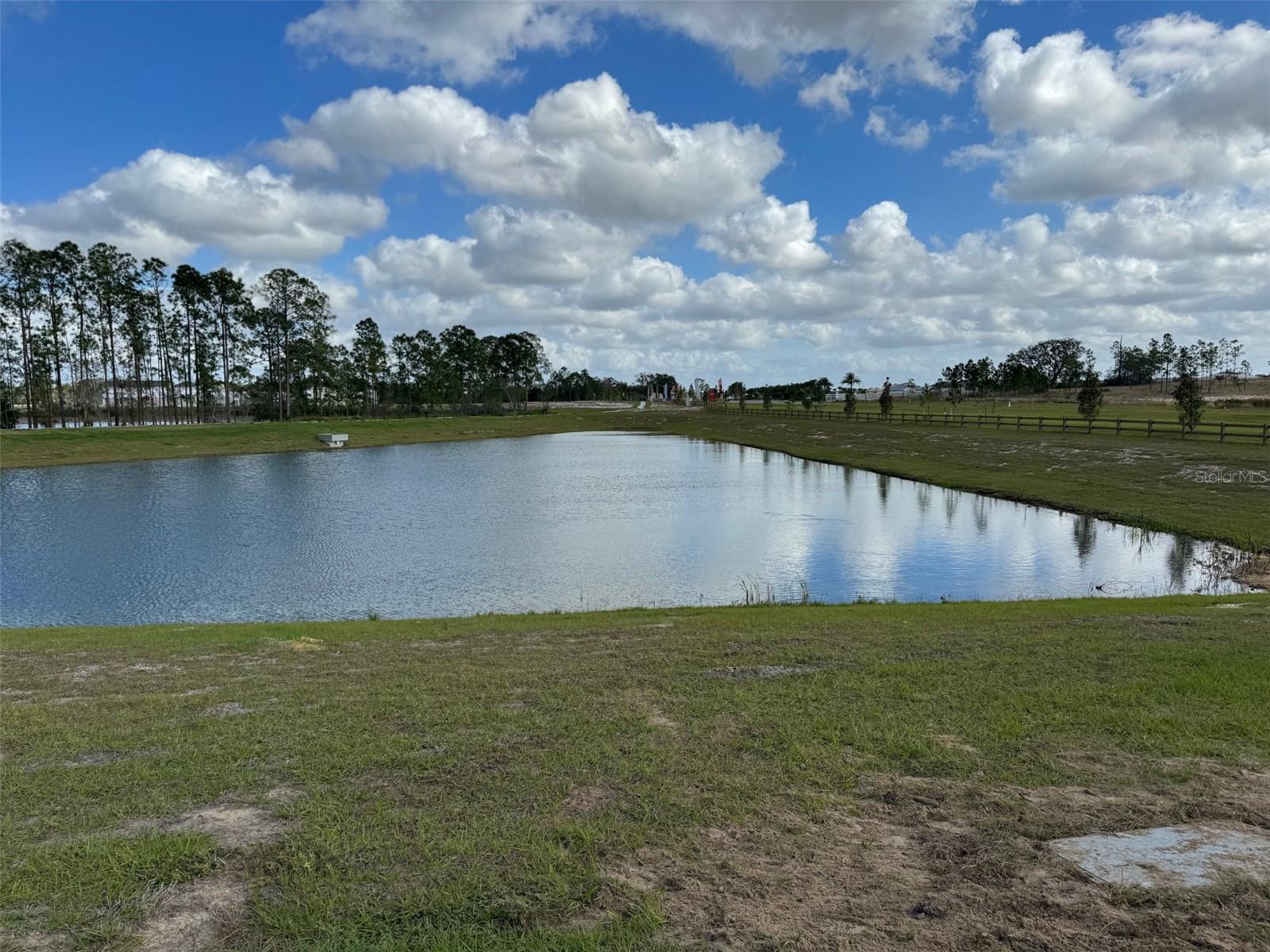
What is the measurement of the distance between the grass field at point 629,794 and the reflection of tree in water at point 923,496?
2305 cm

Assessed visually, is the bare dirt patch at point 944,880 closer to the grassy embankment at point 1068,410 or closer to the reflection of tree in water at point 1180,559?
the reflection of tree in water at point 1180,559

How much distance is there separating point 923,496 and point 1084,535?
34.2 ft

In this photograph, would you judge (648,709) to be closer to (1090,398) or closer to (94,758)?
(94,758)

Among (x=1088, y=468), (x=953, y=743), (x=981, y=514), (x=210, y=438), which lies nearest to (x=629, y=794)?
(x=953, y=743)

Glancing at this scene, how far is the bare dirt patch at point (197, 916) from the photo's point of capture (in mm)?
4102

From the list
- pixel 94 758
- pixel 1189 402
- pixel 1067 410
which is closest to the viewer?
pixel 94 758

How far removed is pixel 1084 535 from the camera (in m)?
26.2

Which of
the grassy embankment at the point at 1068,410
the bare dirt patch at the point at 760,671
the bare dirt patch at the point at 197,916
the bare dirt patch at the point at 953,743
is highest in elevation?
the grassy embankment at the point at 1068,410

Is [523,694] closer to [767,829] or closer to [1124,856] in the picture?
[767,829]

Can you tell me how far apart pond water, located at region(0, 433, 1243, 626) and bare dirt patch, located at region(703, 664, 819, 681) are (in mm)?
8223

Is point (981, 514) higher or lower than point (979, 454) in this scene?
lower

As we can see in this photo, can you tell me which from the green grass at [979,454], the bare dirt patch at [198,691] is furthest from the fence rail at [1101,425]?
the bare dirt patch at [198,691]

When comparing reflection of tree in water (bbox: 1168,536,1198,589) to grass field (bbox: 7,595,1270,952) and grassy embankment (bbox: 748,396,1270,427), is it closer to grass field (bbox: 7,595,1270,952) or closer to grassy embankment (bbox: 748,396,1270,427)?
grass field (bbox: 7,595,1270,952)

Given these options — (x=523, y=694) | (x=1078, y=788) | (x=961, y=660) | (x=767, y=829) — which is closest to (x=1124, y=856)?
(x=1078, y=788)
